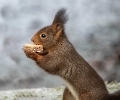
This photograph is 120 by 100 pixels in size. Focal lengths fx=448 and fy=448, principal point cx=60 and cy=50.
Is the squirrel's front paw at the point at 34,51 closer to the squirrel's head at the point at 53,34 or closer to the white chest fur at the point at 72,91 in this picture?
the squirrel's head at the point at 53,34

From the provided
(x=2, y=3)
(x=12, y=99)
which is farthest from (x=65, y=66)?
(x=2, y=3)

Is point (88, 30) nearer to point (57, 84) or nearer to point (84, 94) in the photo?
point (57, 84)

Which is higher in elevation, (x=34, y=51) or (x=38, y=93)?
(x=38, y=93)

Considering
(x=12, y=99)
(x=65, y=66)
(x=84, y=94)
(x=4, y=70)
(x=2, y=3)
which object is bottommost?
(x=84, y=94)

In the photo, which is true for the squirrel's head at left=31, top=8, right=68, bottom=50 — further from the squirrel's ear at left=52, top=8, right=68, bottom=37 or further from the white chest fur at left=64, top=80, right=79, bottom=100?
the white chest fur at left=64, top=80, right=79, bottom=100

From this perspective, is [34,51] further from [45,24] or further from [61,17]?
[45,24]

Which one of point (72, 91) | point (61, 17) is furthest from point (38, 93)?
point (61, 17)
